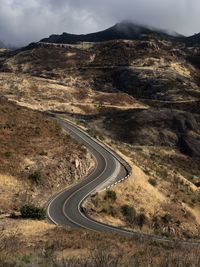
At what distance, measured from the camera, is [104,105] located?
12419 cm

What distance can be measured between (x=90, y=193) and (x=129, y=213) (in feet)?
16.4

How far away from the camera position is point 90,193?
51188mm

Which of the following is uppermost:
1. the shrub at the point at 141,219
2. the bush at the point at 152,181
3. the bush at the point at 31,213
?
the bush at the point at 152,181

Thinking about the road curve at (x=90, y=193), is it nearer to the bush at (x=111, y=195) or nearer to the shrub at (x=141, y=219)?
the bush at (x=111, y=195)

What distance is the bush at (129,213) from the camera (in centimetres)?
4781

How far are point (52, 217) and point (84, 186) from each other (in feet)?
40.7

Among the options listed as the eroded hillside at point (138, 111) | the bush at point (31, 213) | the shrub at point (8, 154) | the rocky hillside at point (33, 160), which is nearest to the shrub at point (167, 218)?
the eroded hillside at point (138, 111)

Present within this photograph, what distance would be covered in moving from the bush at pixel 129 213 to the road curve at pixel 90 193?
3978 millimetres

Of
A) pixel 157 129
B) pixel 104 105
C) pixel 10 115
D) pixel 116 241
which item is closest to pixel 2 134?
pixel 10 115

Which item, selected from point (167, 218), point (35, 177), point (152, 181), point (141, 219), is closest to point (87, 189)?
point (35, 177)

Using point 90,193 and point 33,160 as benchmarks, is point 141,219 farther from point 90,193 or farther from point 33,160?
point 33,160

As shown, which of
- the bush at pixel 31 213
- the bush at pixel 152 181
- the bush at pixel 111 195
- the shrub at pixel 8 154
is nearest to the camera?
the bush at pixel 31 213

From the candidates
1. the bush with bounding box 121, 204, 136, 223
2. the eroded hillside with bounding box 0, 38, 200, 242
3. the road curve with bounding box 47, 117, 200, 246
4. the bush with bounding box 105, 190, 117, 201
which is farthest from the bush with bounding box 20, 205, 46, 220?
the bush with bounding box 105, 190, 117, 201

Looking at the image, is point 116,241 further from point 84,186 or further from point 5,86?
point 5,86
